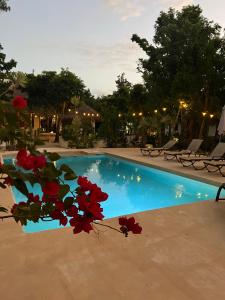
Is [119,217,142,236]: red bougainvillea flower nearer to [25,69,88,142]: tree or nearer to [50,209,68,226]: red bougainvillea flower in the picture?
[50,209,68,226]: red bougainvillea flower

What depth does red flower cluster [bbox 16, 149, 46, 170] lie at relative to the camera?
3.70ft

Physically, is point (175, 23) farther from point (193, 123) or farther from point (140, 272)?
point (140, 272)

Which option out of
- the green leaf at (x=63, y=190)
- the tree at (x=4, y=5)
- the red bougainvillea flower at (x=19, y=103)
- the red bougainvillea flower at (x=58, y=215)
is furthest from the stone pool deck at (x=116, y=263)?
the tree at (x=4, y=5)

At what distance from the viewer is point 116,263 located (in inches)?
136

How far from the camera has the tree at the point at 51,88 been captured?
22.4 meters

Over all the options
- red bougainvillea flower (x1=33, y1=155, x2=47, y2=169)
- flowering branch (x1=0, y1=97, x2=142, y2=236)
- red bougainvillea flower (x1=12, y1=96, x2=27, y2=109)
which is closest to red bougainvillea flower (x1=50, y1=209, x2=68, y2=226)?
flowering branch (x1=0, y1=97, x2=142, y2=236)

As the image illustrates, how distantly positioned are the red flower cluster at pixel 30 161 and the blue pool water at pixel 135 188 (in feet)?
15.8

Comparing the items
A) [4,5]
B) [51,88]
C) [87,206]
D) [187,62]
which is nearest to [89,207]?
[87,206]

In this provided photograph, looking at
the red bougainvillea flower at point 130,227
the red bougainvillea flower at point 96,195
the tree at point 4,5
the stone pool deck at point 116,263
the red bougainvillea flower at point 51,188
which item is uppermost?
the tree at point 4,5

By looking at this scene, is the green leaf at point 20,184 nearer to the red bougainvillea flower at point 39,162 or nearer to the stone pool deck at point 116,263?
the red bougainvillea flower at point 39,162

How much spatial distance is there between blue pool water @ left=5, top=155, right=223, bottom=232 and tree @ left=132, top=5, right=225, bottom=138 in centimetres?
588

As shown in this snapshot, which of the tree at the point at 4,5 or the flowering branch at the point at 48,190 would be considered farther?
the tree at the point at 4,5

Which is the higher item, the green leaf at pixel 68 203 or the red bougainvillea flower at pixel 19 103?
the red bougainvillea flower at pixel 19 103

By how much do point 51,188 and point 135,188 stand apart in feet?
29.0
